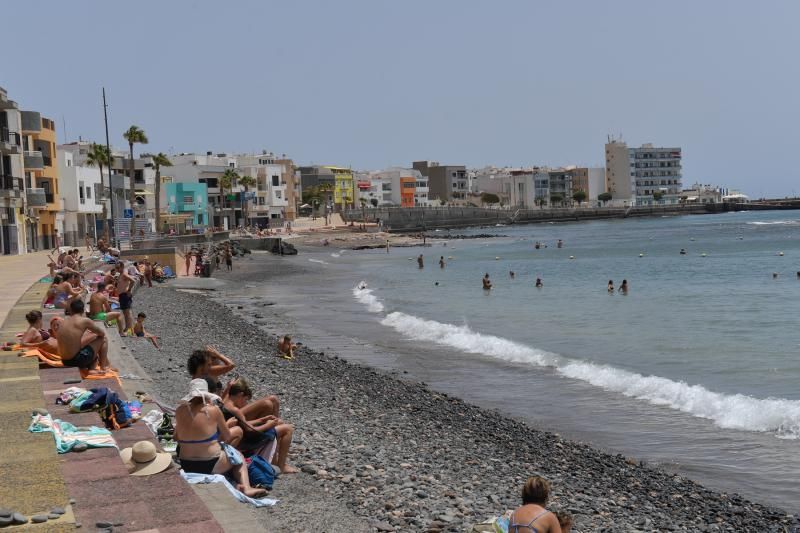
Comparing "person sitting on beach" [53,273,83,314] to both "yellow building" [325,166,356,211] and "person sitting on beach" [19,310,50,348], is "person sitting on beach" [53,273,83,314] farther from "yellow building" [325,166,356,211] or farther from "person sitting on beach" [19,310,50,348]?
"yellow building" [325,166,356,211]

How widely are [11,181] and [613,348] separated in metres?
32.0

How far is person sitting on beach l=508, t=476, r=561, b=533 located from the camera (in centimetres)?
668

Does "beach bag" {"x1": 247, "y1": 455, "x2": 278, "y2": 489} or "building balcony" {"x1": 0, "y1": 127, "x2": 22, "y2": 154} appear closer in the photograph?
"beach bag" {"x1": 247, "y1": 455, "x2": 278, "y2": 489}

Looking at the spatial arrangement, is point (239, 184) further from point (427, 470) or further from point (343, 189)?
point (427, 470)

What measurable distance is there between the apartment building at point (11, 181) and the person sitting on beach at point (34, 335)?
31595 millimetres

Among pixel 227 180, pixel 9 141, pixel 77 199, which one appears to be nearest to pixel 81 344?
pixel 9 141

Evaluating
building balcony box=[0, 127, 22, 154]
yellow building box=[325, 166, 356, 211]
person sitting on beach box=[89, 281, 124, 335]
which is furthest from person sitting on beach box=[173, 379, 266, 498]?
yellow building box=[325, 166, 356, 211]

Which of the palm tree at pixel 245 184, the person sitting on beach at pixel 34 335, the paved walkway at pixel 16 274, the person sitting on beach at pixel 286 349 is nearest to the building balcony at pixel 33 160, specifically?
the paved walkway at pixel 16 274

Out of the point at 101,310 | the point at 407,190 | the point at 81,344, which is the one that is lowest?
the point at 101,310

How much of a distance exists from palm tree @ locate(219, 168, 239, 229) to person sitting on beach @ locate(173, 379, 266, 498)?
9940 cm

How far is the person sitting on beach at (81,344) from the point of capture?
478 inches

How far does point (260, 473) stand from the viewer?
8.73m

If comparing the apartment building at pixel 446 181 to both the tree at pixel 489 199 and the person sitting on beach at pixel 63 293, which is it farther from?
the person sitting on beach at pixel 63 293

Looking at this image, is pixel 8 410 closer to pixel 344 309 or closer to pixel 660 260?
pixel 344 309
